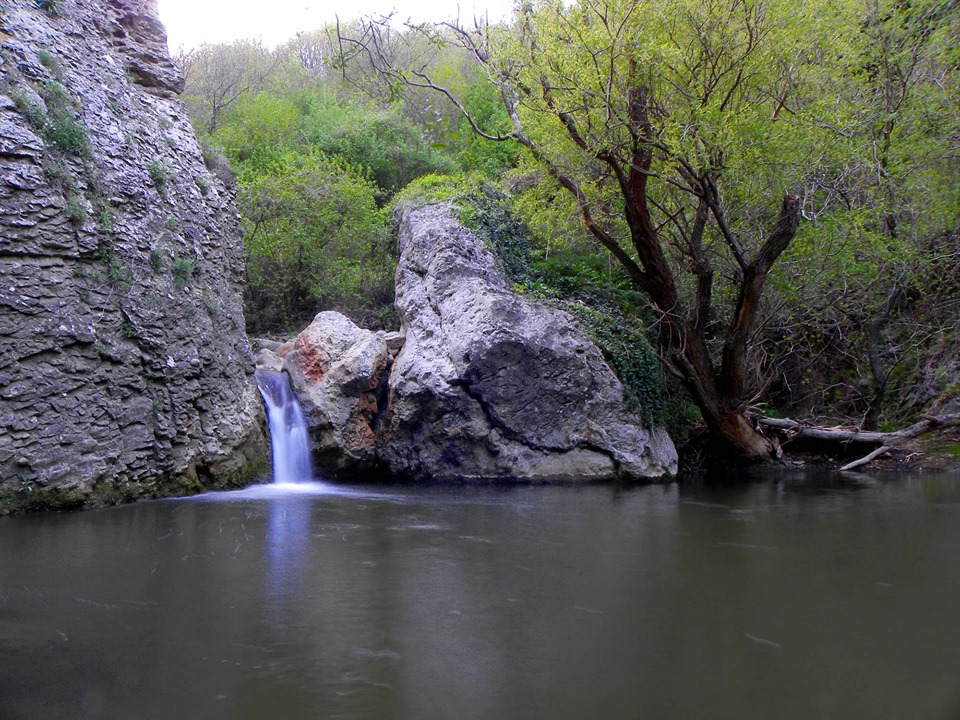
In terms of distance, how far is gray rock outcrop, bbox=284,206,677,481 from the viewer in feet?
45.7

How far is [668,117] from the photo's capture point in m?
12.3

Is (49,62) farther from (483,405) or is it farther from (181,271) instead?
(483,405)

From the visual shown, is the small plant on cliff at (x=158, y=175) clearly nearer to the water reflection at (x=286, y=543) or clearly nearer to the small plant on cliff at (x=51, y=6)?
the small plant on cliff at (x=51, y=6)

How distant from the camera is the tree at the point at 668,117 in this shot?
12.0 metres

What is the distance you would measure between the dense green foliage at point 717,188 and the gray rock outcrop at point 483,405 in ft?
3.27

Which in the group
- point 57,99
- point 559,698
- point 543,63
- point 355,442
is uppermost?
point 543,63

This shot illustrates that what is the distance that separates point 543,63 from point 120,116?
6983mm

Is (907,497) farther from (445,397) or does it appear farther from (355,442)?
(355,442)

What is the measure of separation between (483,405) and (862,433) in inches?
318

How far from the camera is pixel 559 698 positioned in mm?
4191

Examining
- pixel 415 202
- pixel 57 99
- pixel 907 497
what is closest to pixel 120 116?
pixel 57 99

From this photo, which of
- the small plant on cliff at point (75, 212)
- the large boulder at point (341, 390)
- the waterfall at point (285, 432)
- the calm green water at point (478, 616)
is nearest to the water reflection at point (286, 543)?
the calm green water at point (478, 616)

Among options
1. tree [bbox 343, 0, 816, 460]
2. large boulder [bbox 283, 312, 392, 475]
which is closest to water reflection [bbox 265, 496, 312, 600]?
large boulder [bbox 283, 312, 392, 475]

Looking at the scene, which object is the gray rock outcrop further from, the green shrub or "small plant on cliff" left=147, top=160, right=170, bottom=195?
the green shrub
